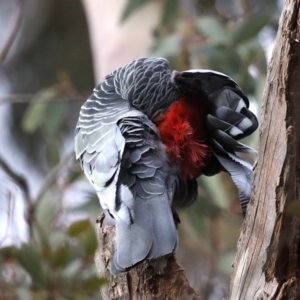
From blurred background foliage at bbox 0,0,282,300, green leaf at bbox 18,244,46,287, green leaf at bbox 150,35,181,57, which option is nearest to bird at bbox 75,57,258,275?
blurred background foliage at bbox 0,0,282,300

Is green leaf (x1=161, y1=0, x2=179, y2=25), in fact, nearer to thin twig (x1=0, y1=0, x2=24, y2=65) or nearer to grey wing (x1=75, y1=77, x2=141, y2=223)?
thin twig (x1=0, y1=0, x2=24, y2=65)

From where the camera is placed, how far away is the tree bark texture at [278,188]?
28.2 inches

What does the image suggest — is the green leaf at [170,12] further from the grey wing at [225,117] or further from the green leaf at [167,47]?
the grey wing at [225,117]

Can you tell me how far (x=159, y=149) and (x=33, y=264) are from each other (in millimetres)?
443

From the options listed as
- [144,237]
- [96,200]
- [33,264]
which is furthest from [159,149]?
[96,200]

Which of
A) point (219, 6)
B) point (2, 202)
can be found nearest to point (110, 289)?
point (2, 202)

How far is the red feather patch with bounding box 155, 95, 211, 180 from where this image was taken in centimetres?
98

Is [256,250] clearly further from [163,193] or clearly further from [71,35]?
[71,35]

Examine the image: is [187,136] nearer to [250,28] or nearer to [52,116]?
[250,28]

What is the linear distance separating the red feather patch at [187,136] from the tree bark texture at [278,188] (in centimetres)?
21

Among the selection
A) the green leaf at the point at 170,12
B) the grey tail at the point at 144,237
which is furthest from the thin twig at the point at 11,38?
the grey tail at the point at 144,237

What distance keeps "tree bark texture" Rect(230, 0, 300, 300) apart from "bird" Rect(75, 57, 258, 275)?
2.6 inches

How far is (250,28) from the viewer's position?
5.57ft

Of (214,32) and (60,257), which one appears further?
(214,32)
